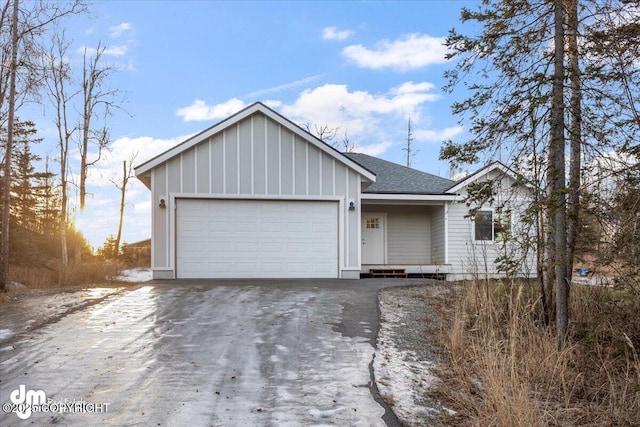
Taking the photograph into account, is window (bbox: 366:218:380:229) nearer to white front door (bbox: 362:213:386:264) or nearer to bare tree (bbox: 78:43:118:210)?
white front door (bbox: 362:213:386:264)

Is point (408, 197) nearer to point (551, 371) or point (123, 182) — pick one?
point (551, 371)

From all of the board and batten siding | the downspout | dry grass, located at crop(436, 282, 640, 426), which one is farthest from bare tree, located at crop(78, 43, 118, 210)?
dry grass, located at crop(436, 282, 640, 426)

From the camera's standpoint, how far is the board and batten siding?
11.8 metres

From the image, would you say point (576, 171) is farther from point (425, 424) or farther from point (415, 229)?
point (415, 229)

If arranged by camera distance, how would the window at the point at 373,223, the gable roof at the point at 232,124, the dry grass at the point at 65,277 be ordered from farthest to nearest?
the window at the point at 373,223, the dry grass at the point at 65,277, the gable roof at the point at 232,124

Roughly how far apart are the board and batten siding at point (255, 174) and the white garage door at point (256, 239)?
0.26 m

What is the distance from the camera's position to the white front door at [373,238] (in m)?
15.8

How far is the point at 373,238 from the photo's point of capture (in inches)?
627

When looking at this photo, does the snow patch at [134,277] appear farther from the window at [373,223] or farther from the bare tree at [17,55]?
the window at [373,223]

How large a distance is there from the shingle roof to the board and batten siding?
2100 mm

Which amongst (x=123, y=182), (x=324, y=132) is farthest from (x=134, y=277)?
(x=324, y=132)

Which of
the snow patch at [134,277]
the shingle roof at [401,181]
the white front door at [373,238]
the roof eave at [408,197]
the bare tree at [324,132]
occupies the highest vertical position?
the bare tree at [324,132]

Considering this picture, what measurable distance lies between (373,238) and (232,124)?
6.62 meters

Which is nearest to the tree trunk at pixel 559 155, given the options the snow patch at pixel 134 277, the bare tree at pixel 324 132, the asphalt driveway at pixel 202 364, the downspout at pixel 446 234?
the asphalt driveway at pixel 202 364
